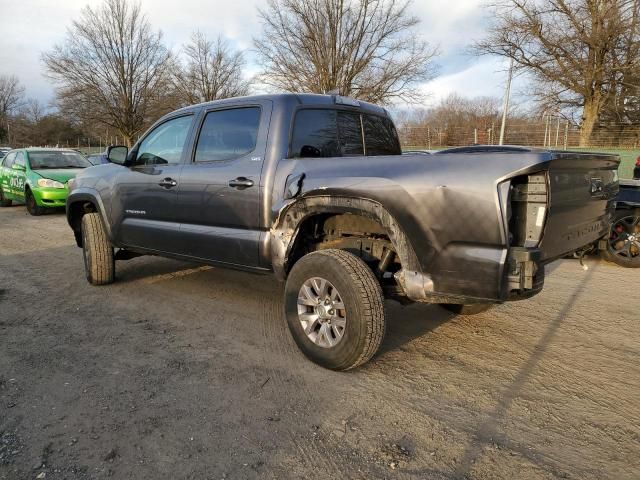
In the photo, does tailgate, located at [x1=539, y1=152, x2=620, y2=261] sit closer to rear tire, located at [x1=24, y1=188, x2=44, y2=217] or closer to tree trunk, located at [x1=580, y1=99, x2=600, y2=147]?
rear tire, located at [x1=24, y1=188, x2=44, y2=217]

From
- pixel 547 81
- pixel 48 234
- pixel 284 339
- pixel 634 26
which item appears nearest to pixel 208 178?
pixel 284 339

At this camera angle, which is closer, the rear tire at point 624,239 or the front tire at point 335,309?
the front tire at point 335,309

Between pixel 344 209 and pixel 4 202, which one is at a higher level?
pixel 344 209

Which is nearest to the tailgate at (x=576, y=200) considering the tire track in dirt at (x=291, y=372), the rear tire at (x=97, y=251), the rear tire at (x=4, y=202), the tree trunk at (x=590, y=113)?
the tire track in dirt at (x=291, y=372)

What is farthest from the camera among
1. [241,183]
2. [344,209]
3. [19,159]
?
[19,159]

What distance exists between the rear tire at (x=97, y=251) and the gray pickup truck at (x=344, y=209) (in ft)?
0.64

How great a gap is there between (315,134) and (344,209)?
919 mm

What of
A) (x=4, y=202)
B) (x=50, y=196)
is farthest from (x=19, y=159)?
(x=4, y=202)

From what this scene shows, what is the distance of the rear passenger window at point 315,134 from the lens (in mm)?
3607

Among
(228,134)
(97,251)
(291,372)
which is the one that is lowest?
(291,372)

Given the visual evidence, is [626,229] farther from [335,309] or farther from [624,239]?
[335,309]

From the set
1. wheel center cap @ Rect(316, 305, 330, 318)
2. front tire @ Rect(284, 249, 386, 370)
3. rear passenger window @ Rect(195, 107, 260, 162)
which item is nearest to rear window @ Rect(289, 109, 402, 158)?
rear passenger window @ Rect(195, 107, 260, 162)

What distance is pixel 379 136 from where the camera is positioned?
4305 mm

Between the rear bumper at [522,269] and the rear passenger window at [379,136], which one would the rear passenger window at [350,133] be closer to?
the rear passenger window at [379,136]
